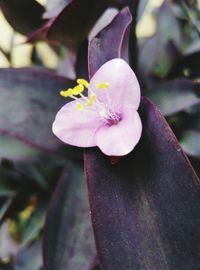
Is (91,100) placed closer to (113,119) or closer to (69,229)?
(113,119)

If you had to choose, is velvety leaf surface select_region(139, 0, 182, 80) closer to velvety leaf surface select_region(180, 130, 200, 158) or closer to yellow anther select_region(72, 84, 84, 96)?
velvety leaf surface select_region(180, 130, 200, 158)

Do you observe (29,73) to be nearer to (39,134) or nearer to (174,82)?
(39,134)

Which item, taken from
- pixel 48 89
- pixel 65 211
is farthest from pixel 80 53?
pixel 65 211

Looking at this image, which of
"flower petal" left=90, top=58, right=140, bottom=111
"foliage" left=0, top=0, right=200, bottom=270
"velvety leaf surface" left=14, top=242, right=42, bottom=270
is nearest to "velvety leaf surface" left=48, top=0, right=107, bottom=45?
"foliage" left=0, top=0, right=200, bottom=270

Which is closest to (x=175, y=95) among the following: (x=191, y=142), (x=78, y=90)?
(x=191, y=142)

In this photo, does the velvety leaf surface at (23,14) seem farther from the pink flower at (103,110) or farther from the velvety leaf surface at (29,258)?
the velvety leaf surface at (29,258)

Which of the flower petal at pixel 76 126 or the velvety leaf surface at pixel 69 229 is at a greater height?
the flower petal at pixel 76 126

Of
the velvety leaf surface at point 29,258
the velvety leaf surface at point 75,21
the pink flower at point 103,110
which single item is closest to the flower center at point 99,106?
the pink flower at point 103,110
